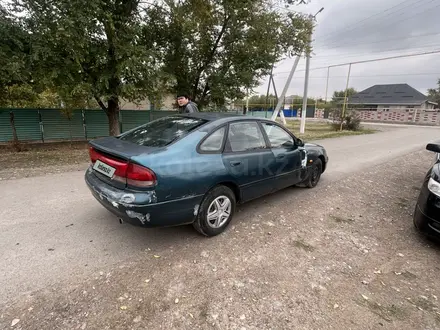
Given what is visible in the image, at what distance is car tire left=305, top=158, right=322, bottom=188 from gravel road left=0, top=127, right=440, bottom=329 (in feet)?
2.81

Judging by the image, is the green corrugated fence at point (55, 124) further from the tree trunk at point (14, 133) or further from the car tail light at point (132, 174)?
the car tail light at point (132, 174)

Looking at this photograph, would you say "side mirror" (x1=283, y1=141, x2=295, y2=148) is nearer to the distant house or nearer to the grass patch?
the grass patch

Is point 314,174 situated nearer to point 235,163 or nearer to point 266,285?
point 235,163

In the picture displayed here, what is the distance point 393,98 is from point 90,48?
56.6m

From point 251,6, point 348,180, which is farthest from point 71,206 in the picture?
point 251,6

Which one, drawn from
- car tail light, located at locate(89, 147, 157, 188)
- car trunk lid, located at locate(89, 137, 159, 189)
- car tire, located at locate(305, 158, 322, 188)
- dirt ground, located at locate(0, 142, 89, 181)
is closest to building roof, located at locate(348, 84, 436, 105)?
car tire, located at locate(305, 158, 322, 188)

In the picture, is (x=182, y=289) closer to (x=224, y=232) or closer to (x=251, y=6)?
(x=224, y=232)

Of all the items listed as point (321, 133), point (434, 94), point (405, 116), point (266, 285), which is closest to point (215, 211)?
point (266, 285)

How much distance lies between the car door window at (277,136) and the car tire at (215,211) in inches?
47.4

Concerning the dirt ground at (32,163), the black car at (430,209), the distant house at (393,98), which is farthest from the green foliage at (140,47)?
the distant house at (393,98)

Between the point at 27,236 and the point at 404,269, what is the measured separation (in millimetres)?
4475

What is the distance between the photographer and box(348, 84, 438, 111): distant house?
149 ft

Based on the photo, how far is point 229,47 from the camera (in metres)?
11.8

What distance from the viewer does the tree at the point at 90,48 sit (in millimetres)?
6254
